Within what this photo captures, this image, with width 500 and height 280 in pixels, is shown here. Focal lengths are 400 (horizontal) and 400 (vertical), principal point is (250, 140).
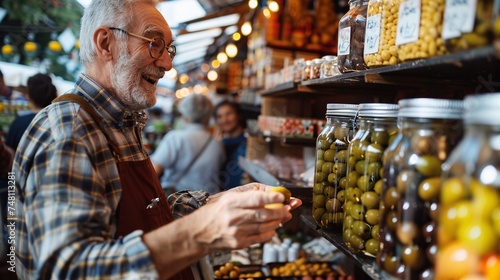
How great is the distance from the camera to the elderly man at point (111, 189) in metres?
1.11

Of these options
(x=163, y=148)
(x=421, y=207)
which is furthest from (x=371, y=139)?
(x=163, y=148)

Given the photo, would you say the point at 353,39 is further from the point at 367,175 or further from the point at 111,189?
the point at 111,189

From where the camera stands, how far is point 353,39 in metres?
1.52

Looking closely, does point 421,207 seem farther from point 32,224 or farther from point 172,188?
point 172,188

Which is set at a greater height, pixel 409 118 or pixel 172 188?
pixel 409 118

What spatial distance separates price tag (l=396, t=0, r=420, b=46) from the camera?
1.07 meters

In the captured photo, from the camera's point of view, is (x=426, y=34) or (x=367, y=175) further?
(x=367, y=175)

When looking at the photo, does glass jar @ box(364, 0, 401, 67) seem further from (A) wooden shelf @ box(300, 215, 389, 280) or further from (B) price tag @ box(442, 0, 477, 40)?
(A) wooden shelf @ box(300, 215, 389, 280)

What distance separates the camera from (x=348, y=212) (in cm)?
136

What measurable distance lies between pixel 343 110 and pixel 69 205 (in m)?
0.97

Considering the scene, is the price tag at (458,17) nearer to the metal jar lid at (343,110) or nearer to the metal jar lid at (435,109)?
the metal jar lid at (435,109)

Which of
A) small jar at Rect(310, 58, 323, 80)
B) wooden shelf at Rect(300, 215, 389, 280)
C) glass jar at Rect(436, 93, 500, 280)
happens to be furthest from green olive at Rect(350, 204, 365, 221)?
small jar at Rect(310, 58, 323, 80)

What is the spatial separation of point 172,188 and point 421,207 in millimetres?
3303

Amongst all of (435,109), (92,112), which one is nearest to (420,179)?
(435,109)
